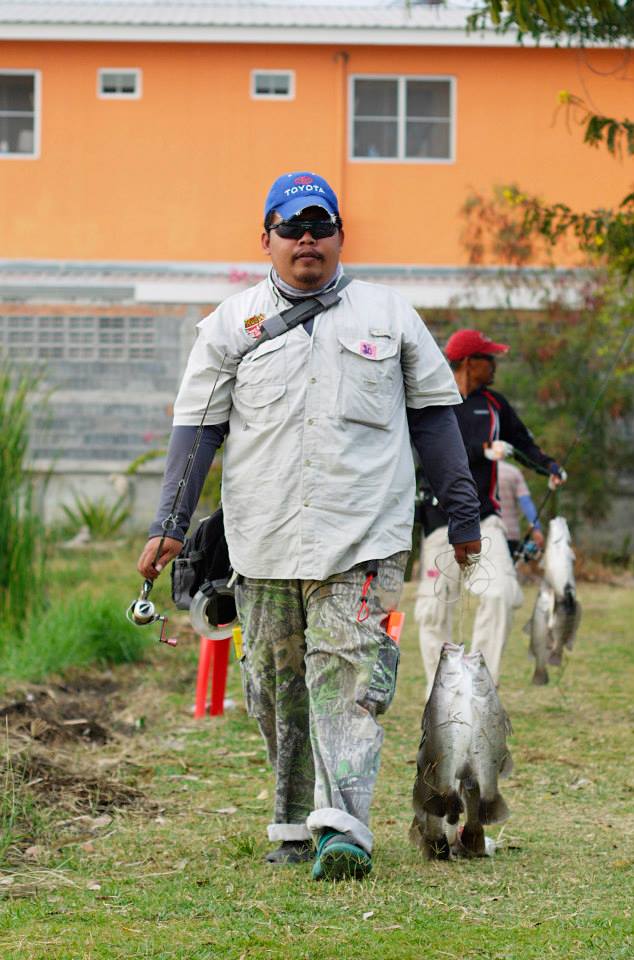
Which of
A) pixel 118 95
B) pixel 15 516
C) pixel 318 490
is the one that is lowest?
pixel 15 516

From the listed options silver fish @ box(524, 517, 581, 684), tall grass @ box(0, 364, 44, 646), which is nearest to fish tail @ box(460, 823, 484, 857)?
silver fish @ box(524, 517, 581, 684)

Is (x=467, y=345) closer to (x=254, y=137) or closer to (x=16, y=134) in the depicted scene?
(x=254, y=137)

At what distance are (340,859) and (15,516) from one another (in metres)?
5.14

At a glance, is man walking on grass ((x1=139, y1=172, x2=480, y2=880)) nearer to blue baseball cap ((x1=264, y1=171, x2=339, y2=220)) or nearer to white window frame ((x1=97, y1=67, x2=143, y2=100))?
blue baseball cap ((x1=264, y1=171, x2=339, y2=220))

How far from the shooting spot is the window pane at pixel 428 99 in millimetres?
19484

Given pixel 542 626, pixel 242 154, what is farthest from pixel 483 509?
pixel 242 154

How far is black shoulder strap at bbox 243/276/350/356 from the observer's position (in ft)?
15.9

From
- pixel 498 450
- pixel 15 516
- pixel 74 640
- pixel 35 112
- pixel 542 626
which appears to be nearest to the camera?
pixel 498 450

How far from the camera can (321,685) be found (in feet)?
15.5

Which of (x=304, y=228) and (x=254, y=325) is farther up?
(x=304, y=228)

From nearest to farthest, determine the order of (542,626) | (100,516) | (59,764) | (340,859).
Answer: (340,859)
(59,764)
(542,626)
(100,516)

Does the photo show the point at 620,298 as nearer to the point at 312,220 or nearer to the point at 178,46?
the point at 178,46

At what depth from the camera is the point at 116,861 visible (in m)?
5.21

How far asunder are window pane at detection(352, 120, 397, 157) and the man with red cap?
12.1 meters
